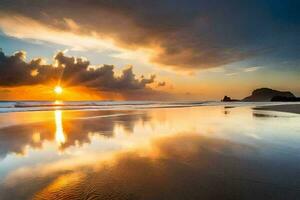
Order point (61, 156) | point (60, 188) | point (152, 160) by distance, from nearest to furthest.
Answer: point (60, 188) → point (152, 160) → point (61, 156)

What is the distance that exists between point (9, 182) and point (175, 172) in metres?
4.03

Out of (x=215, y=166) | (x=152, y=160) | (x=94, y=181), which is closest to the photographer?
(x=94, y=181)

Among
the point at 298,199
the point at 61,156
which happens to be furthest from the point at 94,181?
the point at 298,199

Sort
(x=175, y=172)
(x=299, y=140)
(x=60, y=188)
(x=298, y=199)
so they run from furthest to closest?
(x=299, y=140), (x=175, y=172), (x=60, y=188), (x=298, y=199)

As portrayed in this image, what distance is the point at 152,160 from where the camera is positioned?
22.5 feet

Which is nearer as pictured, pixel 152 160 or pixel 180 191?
pixel 180 191

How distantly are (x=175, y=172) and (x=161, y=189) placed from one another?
1.18 meters

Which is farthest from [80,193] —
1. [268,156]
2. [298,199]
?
[268,156]

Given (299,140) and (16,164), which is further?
(299,140)

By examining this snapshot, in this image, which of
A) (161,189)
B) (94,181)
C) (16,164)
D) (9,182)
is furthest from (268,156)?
(16,164)

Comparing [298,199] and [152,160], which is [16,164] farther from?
[298,199]

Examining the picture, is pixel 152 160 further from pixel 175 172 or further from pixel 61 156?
pixel 61 156

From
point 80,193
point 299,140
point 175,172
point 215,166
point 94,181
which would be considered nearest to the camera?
point 80,193

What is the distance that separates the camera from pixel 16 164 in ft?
21.6
